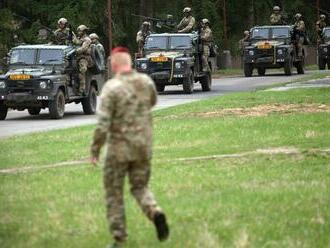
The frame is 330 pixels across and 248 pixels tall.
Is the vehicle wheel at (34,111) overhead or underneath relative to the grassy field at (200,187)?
underneath

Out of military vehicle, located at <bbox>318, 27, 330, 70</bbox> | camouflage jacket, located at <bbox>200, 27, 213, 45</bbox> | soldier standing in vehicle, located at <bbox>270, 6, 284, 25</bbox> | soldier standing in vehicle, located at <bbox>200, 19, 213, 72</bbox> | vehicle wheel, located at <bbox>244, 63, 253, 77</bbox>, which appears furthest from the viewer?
military vehicle, located at <bbox>318, 27, 330, 70</bbox>

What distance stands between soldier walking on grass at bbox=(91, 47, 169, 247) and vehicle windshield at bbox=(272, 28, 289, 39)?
105ft

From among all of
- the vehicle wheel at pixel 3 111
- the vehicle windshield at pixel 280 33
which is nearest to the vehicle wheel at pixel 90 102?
the vehicle wheel at pixel 3 111

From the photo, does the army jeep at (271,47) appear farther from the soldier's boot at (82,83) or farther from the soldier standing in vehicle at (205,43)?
the soldier's boot at (82,83)

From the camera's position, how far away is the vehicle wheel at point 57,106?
72.9 feet

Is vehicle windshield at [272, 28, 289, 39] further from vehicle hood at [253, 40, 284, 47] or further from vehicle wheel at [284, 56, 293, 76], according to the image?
vehicle wheel at [284, 56, 293, 76]

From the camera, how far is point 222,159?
12.8 metres

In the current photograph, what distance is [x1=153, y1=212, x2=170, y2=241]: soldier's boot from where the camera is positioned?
741 cm

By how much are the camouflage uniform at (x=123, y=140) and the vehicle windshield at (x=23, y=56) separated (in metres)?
16.0

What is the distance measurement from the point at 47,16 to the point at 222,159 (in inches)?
1329

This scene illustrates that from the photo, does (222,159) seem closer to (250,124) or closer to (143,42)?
(250,124)

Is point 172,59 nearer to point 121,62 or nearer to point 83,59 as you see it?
point 83,59

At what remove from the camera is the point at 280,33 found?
128 feet

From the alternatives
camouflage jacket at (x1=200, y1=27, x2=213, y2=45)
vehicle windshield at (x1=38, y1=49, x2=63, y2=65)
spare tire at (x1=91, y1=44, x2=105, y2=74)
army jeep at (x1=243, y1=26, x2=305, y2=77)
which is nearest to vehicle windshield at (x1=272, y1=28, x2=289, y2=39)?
army jeep at (x1=243, y1=26, x2=305, y2=77)
